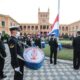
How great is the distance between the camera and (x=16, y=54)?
6.39 meters

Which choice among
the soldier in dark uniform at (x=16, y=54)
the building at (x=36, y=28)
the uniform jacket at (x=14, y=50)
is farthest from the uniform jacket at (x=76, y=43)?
the building at (x=36, y=28)

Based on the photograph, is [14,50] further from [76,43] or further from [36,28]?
[36,28]

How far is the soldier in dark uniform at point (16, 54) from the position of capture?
20.9ft

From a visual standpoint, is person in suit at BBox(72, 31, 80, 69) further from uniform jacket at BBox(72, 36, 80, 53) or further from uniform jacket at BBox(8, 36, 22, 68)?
uniform jacket at BBox(8, 36, 22, 68)

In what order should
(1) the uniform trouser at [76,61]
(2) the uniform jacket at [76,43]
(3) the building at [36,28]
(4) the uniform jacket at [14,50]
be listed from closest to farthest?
(4) the uniform jacket at [14,50] → (2) the uniform jacket at [76,43] → (1) the uniform trouser at [76,61] → (3) the building at [36,28]

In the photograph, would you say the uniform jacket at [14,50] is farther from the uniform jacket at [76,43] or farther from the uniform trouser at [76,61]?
the uniform trouser at [76,61]

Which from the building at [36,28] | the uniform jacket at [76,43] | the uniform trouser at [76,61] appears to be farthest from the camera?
the building at [36,28]

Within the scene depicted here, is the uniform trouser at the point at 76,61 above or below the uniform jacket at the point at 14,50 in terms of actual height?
below

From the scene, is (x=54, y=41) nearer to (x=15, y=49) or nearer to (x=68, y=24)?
(x=15, y=49)

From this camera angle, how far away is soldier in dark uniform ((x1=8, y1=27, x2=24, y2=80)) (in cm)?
637

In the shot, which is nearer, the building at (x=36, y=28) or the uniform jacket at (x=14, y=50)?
the uniform jacket at (x=14, y=50)

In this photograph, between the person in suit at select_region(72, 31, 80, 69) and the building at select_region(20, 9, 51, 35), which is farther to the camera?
the building at select_region(20, 9, 51, 35)

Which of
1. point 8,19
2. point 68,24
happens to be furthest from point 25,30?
point 8,19

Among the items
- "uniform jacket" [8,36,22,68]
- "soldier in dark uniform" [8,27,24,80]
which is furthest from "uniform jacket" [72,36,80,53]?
"uniform jacket" [8,36,22,68]
